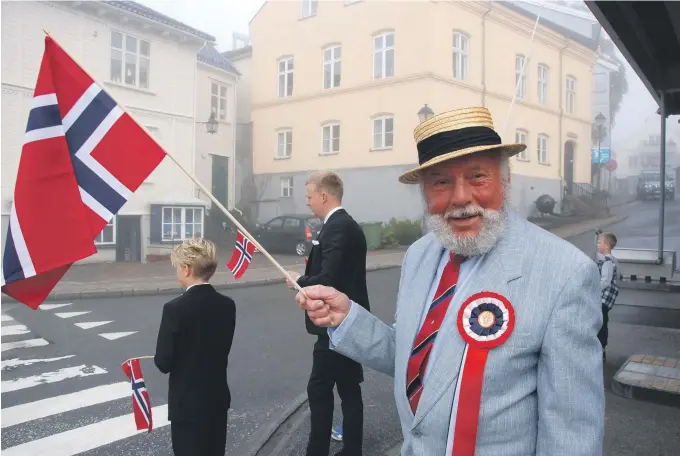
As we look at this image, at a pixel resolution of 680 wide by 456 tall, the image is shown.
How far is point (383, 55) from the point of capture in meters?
5.62

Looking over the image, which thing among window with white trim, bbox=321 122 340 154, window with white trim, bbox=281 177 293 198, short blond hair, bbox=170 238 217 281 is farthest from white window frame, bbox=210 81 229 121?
short blond hair, bbox=170 238 217 281

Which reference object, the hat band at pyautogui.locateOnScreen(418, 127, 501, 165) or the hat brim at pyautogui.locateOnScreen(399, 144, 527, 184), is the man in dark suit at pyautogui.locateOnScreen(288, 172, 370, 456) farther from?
the hat band at pyautogui.locateOnScreen(418, 127, 501, 165)

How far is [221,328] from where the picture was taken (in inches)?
89.5

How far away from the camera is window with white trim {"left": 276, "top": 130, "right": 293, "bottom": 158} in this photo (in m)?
5.92

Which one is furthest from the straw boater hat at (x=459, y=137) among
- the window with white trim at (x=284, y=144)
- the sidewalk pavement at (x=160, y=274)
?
the window with white trim at (x=284, y=144)

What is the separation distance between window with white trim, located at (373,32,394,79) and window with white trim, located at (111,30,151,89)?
2.90 metres

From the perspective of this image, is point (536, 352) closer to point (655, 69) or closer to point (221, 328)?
point (221, 328)

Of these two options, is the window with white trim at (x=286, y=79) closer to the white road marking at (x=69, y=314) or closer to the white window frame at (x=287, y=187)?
the white window frame at (x=287, y=187)

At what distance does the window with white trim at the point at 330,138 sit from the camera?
19.1 feet

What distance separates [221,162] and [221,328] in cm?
395

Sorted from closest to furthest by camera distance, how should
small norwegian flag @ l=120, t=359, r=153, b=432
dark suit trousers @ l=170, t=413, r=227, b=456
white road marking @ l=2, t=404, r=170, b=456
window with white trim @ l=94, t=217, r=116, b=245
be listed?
dark suit trousers @ l=170, t=413, r=227, b=456 < small norwegian flag @ l=120, t=359, r=153, b=432 < white road marking @ l=2, t=404, r=170, b=456 < window with white trim @ l=94, t=217, r=116, b=245

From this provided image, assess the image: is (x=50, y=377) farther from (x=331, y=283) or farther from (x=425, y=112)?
(x=425, y=112)

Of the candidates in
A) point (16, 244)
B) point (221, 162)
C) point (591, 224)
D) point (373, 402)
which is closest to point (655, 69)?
point (591, 224)

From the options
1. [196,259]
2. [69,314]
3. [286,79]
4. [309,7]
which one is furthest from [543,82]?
[69,314]
